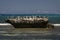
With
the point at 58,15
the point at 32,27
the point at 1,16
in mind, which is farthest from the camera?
the point at 58,15

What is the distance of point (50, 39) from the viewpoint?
7.58ft

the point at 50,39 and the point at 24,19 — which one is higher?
the point at 24,19

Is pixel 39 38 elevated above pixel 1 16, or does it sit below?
below

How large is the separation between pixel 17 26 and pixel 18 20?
0.16 meters

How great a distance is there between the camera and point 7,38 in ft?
7.73

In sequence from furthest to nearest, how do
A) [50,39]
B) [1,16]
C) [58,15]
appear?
[58,15]
[1,16]
[50,39]

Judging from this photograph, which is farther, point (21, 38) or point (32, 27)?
point (32, 27)

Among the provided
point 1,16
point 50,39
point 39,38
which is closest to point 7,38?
point 39,38

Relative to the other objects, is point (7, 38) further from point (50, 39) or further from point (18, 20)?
point (18, 20)

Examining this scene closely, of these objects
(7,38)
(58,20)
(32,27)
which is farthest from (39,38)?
(58,20)

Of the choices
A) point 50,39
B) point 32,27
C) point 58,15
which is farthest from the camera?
point 58,15

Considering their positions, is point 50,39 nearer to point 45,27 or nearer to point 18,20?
point 45,27

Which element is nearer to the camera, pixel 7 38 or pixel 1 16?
pixel 7 38

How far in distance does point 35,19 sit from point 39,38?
1.26 meters
